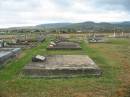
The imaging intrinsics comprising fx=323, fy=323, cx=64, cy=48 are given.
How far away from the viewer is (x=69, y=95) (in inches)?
447

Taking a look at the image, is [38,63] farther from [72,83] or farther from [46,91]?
[46,91]

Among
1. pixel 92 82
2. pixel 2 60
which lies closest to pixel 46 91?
pixel 92 82

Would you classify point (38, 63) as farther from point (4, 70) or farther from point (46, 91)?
point (46, 91)

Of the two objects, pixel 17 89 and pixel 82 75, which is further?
pixel 82 75

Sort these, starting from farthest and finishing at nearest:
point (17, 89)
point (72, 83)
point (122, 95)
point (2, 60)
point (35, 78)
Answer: point (2, 60), point (35, 78), point (72, 83), point (17, 89), point (122, 95)

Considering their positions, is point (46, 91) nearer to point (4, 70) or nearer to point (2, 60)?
point (4, 70)

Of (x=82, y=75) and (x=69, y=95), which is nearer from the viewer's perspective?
(x=69, y=95)

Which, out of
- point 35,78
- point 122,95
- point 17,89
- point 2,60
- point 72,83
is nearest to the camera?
point 122,95

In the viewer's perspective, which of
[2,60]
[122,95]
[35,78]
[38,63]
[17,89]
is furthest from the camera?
[2,60]

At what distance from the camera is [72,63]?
1762 centimetres

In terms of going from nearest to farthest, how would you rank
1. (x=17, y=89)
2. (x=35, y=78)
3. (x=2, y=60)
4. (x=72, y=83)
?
(x=17, y=89) < (x=72, y=83) < (x=35, y=78) < (x=2, y=60)

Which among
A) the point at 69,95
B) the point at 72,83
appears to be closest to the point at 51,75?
the point at 72,83

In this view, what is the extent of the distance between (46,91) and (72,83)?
177 cm

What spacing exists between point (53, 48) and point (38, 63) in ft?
45.8
